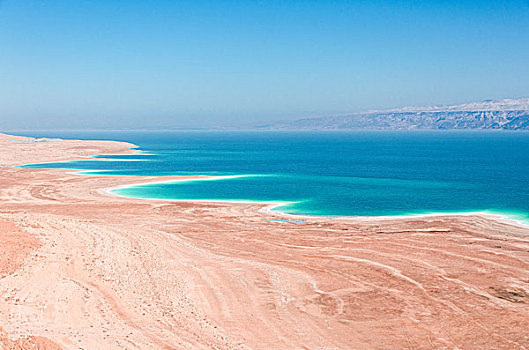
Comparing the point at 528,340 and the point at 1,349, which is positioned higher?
the point at 1,349

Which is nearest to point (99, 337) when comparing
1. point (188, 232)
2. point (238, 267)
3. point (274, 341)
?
point (274, 341)

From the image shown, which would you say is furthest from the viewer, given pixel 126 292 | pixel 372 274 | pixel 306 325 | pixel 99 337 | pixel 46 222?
pixel 46 222

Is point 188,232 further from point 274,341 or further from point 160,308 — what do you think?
point 274,341

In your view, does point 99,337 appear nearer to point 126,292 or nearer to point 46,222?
point 126,292

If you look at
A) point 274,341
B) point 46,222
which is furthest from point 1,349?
point 46,222

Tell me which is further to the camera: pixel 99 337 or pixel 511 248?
pixel 511 248

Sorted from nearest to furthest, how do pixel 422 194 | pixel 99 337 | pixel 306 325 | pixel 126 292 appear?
pixel 99 337 < pixel 306 325 < pixel 126 292 < pixel 422 194
